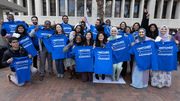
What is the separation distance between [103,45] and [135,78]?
1.59 m

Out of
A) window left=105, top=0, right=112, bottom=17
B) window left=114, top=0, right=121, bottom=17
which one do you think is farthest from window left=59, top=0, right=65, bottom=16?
window left=114, top=0, right=121, bottom=17

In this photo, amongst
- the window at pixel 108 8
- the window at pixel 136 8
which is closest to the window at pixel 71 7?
the window at pixel 108 8

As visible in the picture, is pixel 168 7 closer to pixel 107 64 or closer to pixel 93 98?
pixel 107 64

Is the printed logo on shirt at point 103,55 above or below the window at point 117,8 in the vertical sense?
below

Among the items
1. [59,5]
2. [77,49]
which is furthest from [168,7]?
[77,49]

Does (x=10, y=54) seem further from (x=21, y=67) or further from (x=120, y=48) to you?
(x=120, y=48)

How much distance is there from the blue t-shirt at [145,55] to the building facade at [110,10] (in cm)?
1359

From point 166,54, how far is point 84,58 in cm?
274

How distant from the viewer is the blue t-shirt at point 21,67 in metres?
3.42

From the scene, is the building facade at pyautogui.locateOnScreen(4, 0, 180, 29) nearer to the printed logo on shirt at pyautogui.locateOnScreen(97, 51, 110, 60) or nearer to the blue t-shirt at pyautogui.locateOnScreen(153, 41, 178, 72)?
the printed logo on shirt at pyautogui.locateOnScreen(97, 51, 110, 60)

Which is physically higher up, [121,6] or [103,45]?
[121,6]

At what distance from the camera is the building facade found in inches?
646

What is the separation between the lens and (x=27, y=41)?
157 inches

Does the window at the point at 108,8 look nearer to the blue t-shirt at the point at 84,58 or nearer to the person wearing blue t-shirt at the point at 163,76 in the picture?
the person wearing blue t-shirt at the point at 163,76
